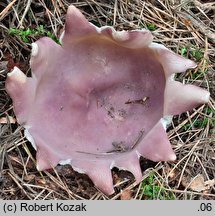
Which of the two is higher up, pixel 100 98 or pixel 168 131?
pixel 100 98

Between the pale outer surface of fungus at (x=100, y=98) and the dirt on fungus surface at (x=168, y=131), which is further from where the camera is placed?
the dirt on fungus surface at (x=168, y=131)

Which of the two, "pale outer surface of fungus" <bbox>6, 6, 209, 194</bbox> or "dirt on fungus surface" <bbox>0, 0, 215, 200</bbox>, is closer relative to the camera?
"pale outer surface of fungus" <bbox>6, 6, 209, 194</bbox>

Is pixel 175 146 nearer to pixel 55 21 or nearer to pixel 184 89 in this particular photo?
pixel 184 89
